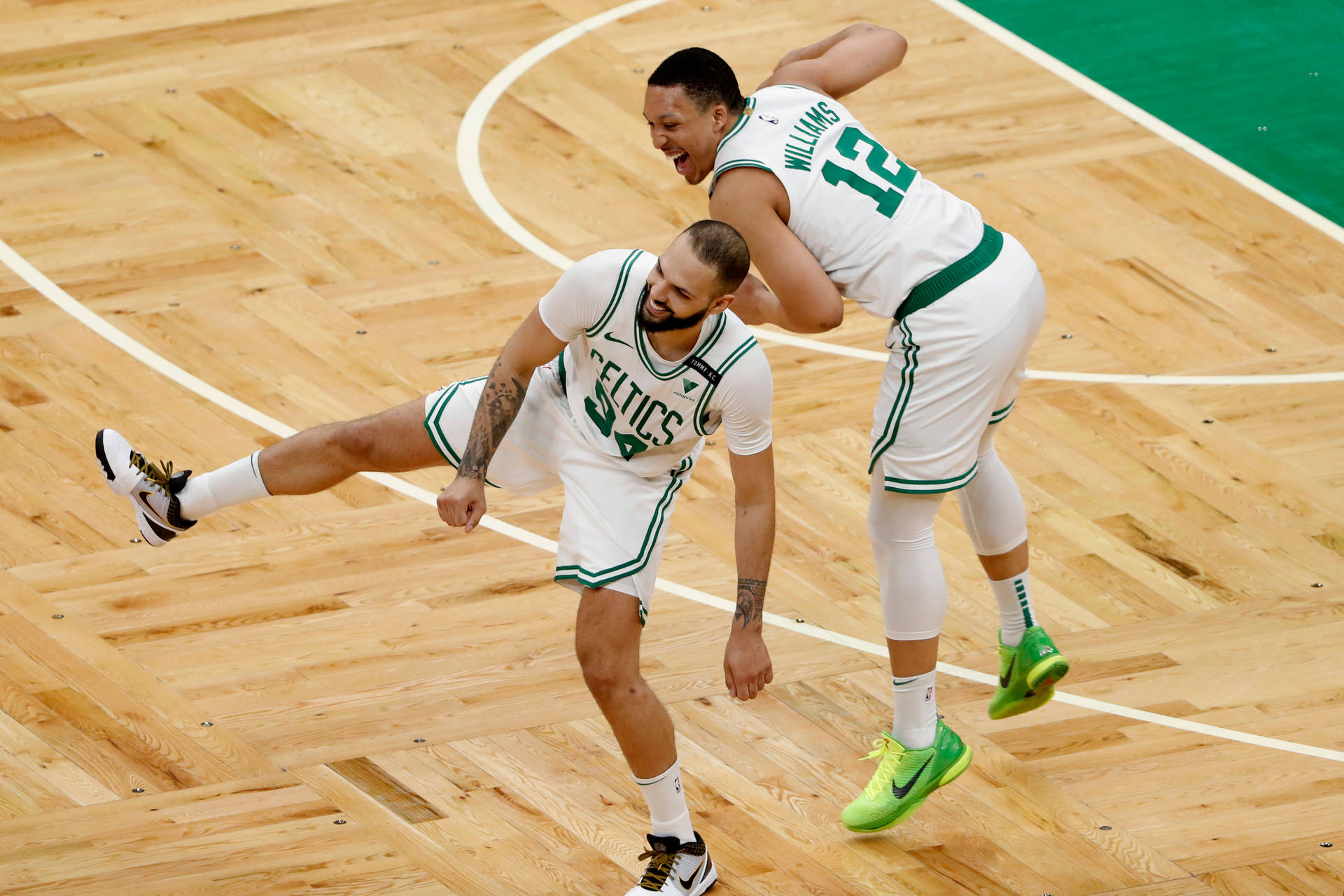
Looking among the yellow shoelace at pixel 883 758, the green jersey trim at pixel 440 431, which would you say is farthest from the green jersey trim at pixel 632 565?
the yellow shoelace at pixel 883 758

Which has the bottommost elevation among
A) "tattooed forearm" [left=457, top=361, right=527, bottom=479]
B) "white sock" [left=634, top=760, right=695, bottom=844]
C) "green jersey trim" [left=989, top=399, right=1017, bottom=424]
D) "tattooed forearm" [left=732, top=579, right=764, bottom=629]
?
"white sock" [left=634, top=760, right=695, bottom=844]

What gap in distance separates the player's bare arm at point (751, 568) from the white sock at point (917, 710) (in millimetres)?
569

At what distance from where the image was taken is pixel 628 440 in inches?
187

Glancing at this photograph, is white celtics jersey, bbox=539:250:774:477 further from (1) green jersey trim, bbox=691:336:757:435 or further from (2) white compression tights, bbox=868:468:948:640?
(2) white compression tights, bbox=868:468:948:640

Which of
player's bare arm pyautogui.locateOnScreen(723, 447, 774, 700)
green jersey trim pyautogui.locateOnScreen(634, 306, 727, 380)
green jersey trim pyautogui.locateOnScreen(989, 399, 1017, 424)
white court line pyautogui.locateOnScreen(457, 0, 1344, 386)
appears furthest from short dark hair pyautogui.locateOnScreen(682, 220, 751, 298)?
white court line pyautogui.locateOnScreen(457, 0, 1344, 386)

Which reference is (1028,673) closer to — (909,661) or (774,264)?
(909,661)

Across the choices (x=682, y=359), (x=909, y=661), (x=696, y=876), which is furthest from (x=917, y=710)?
(x=682, y=359)

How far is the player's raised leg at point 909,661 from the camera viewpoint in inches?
194

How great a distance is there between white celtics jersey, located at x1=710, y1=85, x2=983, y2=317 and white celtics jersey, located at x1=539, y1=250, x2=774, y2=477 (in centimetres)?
30

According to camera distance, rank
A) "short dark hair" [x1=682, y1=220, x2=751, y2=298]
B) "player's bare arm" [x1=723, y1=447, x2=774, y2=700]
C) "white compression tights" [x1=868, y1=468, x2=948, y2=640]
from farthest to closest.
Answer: "white compression tights" [x1=868, y1=468, x2=948, y2=640] < "player's bare arm" [x1=723, y1=447, x2=774, y2=700] < "short dark hair" [x1=682, y1=220, x2=751, y2=298]

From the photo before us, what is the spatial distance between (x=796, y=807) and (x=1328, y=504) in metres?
2.36

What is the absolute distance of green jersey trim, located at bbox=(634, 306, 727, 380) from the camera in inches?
180

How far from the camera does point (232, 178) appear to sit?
26.9 feet

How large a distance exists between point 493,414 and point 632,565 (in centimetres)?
48
